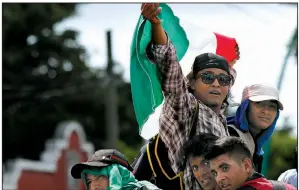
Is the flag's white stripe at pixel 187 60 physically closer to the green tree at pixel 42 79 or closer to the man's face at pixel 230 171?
the man's face at pixel 230 171

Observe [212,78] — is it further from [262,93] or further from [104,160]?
[104,160]

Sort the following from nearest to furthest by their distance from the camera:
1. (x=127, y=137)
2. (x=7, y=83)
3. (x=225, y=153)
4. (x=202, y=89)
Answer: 1. (x=225, y=153)
2. (x=202, y=89)
3. (x=7, y=83)
4. (x=127, y=137)

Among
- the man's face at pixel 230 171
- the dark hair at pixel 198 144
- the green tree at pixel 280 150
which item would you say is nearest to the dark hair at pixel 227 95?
the dark hair at pixel 198 144

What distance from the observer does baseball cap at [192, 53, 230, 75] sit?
5.53m

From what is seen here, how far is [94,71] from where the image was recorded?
3136 centimetres

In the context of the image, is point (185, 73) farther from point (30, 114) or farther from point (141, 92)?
point (30, 114)

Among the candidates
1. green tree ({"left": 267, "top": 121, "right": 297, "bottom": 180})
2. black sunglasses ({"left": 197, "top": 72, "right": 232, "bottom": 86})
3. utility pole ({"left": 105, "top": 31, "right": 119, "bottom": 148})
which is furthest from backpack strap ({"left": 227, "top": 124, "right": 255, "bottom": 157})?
green tree ({"left": 267, "top": 121, "right": 297, "bottom": 180})

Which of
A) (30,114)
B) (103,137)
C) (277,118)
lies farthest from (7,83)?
(277,118)

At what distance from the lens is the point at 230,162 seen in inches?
199

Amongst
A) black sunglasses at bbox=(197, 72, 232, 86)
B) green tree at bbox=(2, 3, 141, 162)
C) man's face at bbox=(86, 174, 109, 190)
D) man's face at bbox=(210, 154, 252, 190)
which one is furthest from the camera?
green tree at bbox=(2, 3, 141, 162)

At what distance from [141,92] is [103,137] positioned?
26.8 meters

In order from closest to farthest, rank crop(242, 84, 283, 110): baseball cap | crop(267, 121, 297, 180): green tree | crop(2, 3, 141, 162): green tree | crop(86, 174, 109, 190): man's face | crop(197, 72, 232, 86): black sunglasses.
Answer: crop(86, 174, 109, 190): man's face
crop(197, 72, 232, 86): black sunglasses
crop(242, 84, 283, 110): baseball cap
crop(2, 3, 141, 162): green tree
crop(267, 121, 297, 180): green tree

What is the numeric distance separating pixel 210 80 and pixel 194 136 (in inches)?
14.0

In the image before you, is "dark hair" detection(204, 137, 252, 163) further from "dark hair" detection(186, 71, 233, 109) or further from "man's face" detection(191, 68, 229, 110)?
"dark hair" detection(186, 71, 233, 109)
